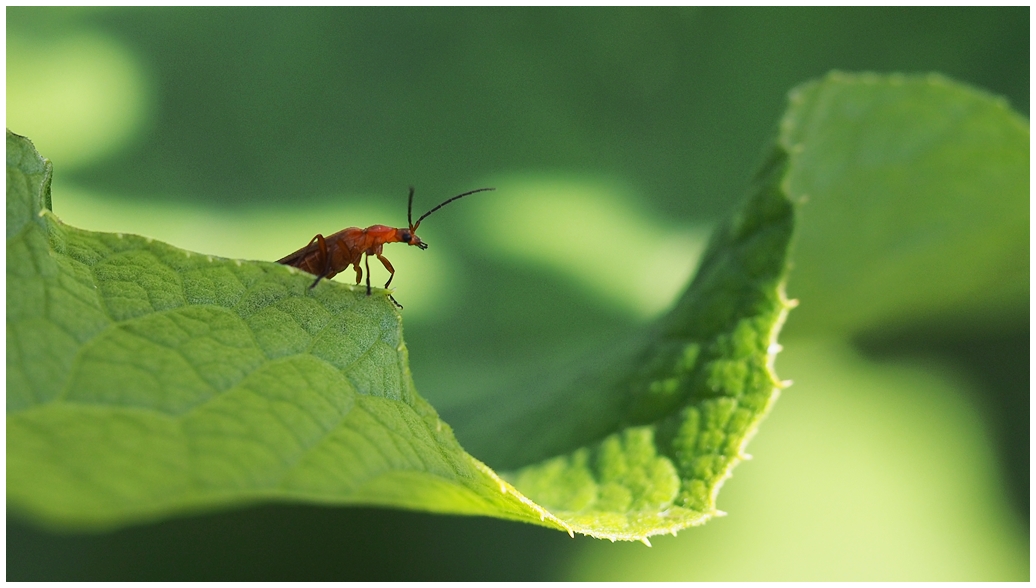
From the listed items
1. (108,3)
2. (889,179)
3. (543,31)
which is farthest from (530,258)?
(108,3)

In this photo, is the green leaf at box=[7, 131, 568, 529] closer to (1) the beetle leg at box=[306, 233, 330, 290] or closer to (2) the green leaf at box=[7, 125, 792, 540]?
(2) the green leaf at box=[7, 125, 792, 540]

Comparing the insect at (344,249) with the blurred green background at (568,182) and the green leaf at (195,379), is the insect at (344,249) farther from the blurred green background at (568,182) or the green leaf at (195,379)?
the green leaf at (195,379)

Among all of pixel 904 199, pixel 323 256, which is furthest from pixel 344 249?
pixel 904 199

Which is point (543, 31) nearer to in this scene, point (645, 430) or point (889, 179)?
point (889, 179)

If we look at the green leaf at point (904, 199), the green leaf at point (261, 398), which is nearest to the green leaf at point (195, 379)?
the green leaf at point (261, 398)

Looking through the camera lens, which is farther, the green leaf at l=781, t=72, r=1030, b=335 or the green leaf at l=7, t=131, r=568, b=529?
the green leaf at l=781, t=72, r=1030, b=335

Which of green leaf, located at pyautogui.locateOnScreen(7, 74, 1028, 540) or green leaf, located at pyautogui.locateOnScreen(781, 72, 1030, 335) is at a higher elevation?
green leaf, located at pyautogui.locateOnScreen(781, 72, 1030, 335)

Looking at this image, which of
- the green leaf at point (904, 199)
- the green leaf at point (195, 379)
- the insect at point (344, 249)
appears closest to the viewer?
the green leaf at point (195, 379)

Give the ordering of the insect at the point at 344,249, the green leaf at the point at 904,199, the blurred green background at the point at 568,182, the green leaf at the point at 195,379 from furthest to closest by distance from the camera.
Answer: the blurred green background at the point at 568,182 < the insect at the point at 344,249 < the green leaf at the point at 904,199 < the green leaf at the point at 195,379

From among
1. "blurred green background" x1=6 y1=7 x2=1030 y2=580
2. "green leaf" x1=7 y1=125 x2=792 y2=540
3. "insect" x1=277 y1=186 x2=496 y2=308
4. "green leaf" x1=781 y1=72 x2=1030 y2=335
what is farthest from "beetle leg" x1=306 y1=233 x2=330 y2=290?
"green leaf" x1=781 y1=72 x2=1030 y2=335
